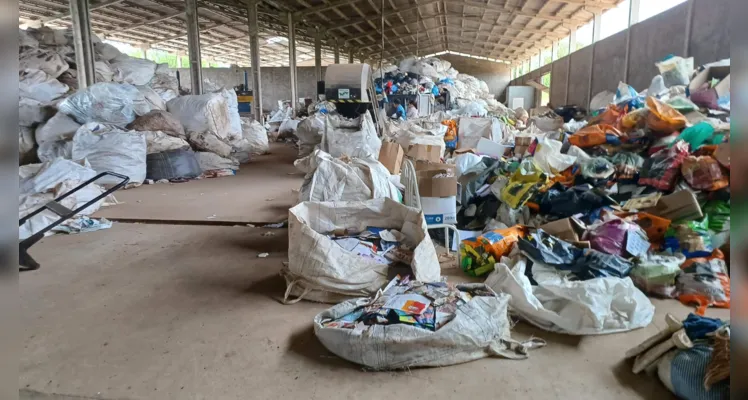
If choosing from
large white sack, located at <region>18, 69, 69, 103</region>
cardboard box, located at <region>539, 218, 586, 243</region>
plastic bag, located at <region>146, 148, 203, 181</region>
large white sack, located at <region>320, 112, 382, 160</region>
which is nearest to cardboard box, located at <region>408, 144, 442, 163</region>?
large white sack, located at <region>320, 112, 382, 160</region>

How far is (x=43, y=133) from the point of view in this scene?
4.83 meters

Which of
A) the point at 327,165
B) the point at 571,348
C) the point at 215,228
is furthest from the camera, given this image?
the point at 215,228

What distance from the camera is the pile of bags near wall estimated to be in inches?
188

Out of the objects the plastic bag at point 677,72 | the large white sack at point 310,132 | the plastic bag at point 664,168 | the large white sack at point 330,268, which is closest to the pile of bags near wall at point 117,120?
the large white sack at point 310,132

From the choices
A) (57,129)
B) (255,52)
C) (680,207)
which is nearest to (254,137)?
(57,129)

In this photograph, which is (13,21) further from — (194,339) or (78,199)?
(78,199)

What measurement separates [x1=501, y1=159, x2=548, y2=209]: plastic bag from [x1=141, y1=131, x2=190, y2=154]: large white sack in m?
4.02

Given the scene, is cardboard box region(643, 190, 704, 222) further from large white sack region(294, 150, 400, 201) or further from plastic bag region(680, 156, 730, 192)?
large white sack region(294, 150, 400, 201)

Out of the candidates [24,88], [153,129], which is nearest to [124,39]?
[24,88]

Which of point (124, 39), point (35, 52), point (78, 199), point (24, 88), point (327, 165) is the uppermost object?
point (124, 39)

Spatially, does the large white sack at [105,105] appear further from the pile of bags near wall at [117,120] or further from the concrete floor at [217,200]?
the concrete floor at [217,200]

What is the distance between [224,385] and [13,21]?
4.51 feet

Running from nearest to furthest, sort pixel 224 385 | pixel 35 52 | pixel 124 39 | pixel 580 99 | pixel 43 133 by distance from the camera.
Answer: pixel 224 385, pixel 43 133, pixel 35 52, pixel 580 99, pixel 124 39

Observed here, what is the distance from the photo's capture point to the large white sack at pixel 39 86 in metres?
5.14
